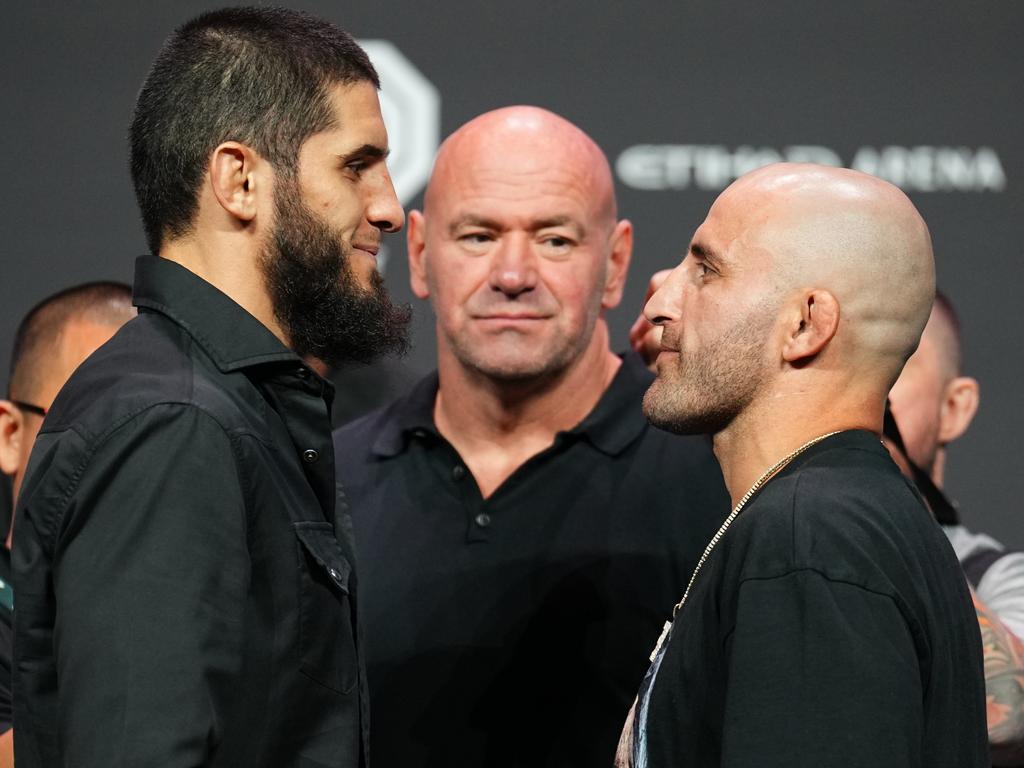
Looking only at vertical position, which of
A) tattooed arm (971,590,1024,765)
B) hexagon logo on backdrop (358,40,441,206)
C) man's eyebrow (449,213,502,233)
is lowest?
tattooed arm (971,590,1024,765)

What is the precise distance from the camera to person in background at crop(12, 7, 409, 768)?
1.25 m

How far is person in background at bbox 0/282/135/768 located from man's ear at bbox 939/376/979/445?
187 centimetres

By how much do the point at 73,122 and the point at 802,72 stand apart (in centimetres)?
191

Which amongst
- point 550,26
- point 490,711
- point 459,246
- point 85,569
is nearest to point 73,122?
point 550,26

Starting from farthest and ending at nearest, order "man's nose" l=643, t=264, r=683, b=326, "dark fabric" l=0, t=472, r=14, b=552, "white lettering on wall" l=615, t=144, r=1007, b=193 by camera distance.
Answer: "white lettering on wall" l=615, t=144, r=1007, b=193 → "dark fabric" l=0, t=472, r=14, b=552 → "man's nose" l=643, t=264, r=683, b=326

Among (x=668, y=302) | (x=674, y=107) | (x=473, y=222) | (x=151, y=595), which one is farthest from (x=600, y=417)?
(x=674, y=107)

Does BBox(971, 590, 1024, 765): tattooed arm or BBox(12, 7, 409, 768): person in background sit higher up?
BBox(12, 7, 409, 768): person in background

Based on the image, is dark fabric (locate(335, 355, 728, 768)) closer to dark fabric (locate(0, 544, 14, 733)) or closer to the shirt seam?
dark fabric (locate(0, 544, 14, 733))

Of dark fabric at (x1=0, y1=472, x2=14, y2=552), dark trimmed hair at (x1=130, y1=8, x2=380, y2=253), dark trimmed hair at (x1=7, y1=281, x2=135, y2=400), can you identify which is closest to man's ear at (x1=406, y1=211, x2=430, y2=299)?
dark trimmed hair at (x1=7, y1=281, x2=135, y2=400)

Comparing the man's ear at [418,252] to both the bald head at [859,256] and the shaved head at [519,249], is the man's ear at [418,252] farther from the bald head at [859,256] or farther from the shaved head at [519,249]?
the bald head at [859,256]

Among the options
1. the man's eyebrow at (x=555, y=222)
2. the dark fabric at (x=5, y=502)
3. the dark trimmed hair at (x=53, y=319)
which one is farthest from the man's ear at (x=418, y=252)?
the dark fabric at (x=5, y=502)

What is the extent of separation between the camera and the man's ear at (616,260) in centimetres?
254

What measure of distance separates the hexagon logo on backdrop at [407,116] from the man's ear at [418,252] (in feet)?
3.00

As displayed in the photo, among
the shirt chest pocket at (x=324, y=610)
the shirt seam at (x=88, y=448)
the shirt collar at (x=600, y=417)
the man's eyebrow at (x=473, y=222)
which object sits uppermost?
the man's eyebrow at (x=473, y=222)
